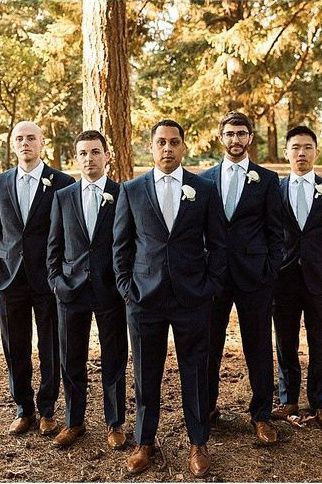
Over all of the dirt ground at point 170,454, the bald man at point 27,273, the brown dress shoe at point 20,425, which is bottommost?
the dirt ground at point 170,454

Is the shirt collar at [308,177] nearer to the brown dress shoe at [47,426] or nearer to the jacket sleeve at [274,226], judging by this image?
the jacket sleeve at [274,226]

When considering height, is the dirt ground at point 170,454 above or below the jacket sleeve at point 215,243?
below

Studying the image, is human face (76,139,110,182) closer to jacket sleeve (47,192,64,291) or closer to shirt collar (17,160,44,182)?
jacket sleeve (47,192,64,291)

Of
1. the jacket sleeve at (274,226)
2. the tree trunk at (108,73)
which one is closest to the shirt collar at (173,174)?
the jacket sleeve at (274,226)

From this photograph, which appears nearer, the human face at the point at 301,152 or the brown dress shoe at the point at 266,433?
the brown dress shoe at the point at 266,433

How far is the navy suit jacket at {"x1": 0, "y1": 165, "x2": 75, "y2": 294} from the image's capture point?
432 cm

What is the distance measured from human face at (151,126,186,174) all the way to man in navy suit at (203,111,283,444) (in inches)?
18.2

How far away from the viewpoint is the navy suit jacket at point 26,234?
14.2 ft

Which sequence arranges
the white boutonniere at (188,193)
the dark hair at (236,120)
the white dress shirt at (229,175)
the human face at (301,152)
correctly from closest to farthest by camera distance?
the white boutonniere at (188,193), the dark hair at (236,120), the white dress shirt at (229,175), the human face at (301,152)

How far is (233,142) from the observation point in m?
4.14

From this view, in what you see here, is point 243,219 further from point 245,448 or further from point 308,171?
point 245,448

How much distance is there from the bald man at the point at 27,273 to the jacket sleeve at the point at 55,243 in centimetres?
19

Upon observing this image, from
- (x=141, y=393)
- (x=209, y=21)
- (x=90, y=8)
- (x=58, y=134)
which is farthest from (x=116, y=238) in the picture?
(x=58, y=134)

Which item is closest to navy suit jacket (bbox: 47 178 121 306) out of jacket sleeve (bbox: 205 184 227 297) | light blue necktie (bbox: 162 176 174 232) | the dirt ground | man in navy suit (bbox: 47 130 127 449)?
man in navy suit (bbox: 47 130 127 449)
